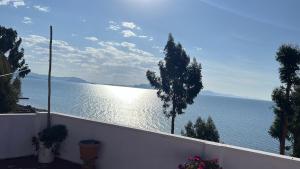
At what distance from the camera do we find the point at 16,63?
39.1 meters

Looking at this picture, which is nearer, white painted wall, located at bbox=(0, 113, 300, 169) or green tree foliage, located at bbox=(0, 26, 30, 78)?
white painted wall, located at bbox=(0, 113, 300, 169)

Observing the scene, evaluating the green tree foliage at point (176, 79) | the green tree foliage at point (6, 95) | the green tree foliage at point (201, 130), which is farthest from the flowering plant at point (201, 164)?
the green tree foliage at point (176, 79)

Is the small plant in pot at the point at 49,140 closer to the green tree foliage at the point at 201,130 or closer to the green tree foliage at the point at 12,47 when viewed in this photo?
the green tree foliage at the point at 201,130

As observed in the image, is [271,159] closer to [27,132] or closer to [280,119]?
[27,132]

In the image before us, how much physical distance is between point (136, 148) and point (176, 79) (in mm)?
21741

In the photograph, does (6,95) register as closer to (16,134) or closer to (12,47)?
(16,134)

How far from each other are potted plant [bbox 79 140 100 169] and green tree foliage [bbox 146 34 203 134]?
67.2ft

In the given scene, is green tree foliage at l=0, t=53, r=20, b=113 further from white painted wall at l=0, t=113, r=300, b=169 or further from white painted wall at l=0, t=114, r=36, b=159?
white painted wall at l=0, t=113, r=300, b=169

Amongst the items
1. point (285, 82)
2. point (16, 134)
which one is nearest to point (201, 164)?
point (16, 134)

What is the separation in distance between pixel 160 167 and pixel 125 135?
1.06m

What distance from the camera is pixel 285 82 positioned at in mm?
16109

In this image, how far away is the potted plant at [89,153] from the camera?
7.04 meters

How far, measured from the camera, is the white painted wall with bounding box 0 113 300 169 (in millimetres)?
5117

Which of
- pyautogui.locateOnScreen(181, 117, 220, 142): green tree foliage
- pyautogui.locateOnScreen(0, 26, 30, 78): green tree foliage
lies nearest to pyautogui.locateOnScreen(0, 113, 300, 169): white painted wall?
pyautogui.locateOnScreen(181, 117, 220, 142): green tree foliage
